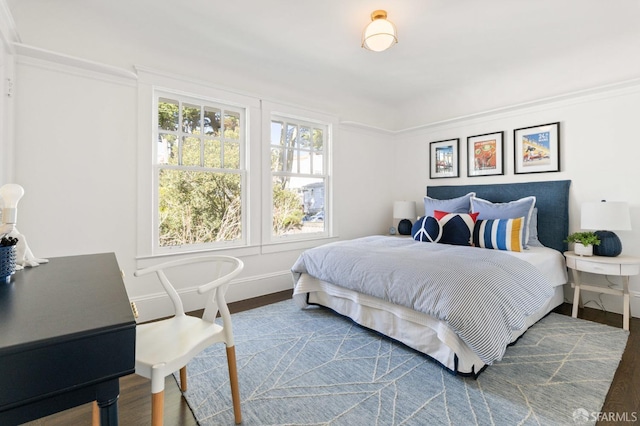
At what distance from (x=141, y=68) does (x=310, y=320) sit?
2.77 m

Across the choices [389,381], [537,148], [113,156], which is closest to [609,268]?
[537,148]

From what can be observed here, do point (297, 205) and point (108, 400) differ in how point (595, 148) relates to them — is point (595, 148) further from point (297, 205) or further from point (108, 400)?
point (108, 400)

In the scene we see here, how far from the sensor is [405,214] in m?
4.46

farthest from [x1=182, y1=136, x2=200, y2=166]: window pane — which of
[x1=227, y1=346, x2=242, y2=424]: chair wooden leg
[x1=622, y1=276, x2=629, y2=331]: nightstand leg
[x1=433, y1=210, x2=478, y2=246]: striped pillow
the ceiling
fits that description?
[x1=622, y1=276, x2=629, y2=331]: nightstand leg

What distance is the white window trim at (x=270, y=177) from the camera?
364 cm

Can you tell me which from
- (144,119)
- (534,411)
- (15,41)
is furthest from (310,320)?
(15,41)

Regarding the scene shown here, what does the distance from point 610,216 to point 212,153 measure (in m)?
3.86

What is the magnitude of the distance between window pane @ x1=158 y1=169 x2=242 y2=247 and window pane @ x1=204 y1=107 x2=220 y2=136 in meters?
0.46

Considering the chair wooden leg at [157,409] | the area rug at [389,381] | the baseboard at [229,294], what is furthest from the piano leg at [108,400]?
the baseboard at [229,294]

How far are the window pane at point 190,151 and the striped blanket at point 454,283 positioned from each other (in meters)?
1.60

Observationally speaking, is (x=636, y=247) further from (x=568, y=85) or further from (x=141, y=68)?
(x=141, y=68)

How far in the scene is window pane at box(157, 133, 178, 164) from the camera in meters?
3.05

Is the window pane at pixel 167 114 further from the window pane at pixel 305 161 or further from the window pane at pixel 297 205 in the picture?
the window pane at pixel 305 161

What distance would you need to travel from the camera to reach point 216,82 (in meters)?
3.29
